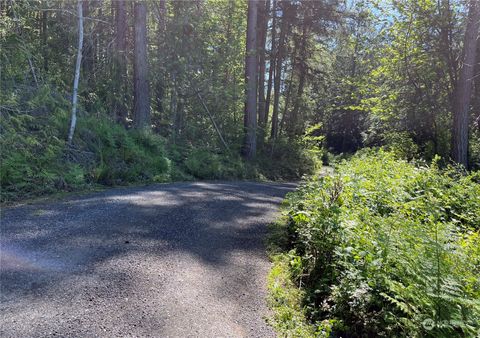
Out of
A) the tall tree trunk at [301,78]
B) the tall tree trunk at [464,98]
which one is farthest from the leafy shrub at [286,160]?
the tall tree trunk at [464,98]

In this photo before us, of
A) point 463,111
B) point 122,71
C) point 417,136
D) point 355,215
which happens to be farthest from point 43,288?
point 417,136

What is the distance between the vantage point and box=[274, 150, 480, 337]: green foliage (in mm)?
2584

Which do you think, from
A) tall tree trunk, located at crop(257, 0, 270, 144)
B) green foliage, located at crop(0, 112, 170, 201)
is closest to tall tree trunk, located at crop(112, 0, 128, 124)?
green foliage, located at crop(0, 112, 170, 201)

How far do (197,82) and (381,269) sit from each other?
15.0 meters

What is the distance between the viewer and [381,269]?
310 cm

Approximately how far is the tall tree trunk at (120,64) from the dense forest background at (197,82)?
1.8 inches

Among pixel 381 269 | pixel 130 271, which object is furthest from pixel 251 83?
pixel 381 269

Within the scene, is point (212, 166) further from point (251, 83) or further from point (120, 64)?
point (251, 83)

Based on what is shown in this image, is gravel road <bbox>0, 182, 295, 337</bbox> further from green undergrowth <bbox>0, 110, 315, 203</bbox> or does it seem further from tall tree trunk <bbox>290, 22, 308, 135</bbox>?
tall tree trunk <bbox>290, 22, 308, 135</bbox>

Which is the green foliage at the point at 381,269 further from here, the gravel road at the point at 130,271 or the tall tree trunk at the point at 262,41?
the tall tree trunk at the point at 262,41

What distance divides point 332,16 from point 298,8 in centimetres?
186

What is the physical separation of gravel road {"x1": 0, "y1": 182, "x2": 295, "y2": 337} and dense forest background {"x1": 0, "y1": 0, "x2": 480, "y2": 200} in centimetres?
269

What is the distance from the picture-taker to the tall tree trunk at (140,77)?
42.8ft

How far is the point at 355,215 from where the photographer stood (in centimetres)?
414
